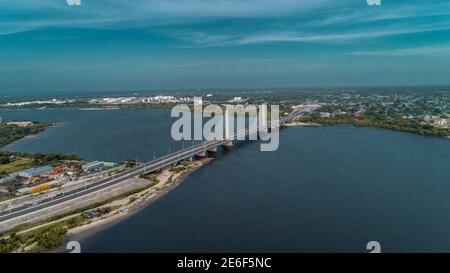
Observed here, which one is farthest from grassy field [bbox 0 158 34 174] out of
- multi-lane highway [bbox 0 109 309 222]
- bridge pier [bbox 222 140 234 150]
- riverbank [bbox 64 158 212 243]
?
bridge pier [bbox 222 140 234 150]

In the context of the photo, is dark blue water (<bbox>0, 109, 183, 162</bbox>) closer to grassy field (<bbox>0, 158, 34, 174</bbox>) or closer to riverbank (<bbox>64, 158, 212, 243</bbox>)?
grassy field (<bbox>0, 158, 34, 174</bbox>)

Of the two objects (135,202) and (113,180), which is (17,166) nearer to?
(113,180)

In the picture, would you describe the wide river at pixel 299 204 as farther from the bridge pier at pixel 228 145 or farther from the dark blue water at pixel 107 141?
the bridge pier at pixel 228 145

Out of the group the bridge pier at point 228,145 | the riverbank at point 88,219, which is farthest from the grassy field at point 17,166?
the bridge pier at point 228,145

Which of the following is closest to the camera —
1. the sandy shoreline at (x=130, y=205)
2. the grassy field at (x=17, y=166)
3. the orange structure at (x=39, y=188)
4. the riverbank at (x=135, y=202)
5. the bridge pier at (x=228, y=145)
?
the sandy shoreline at (x=130, y=205)

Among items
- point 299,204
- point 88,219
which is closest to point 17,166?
point 88,219
